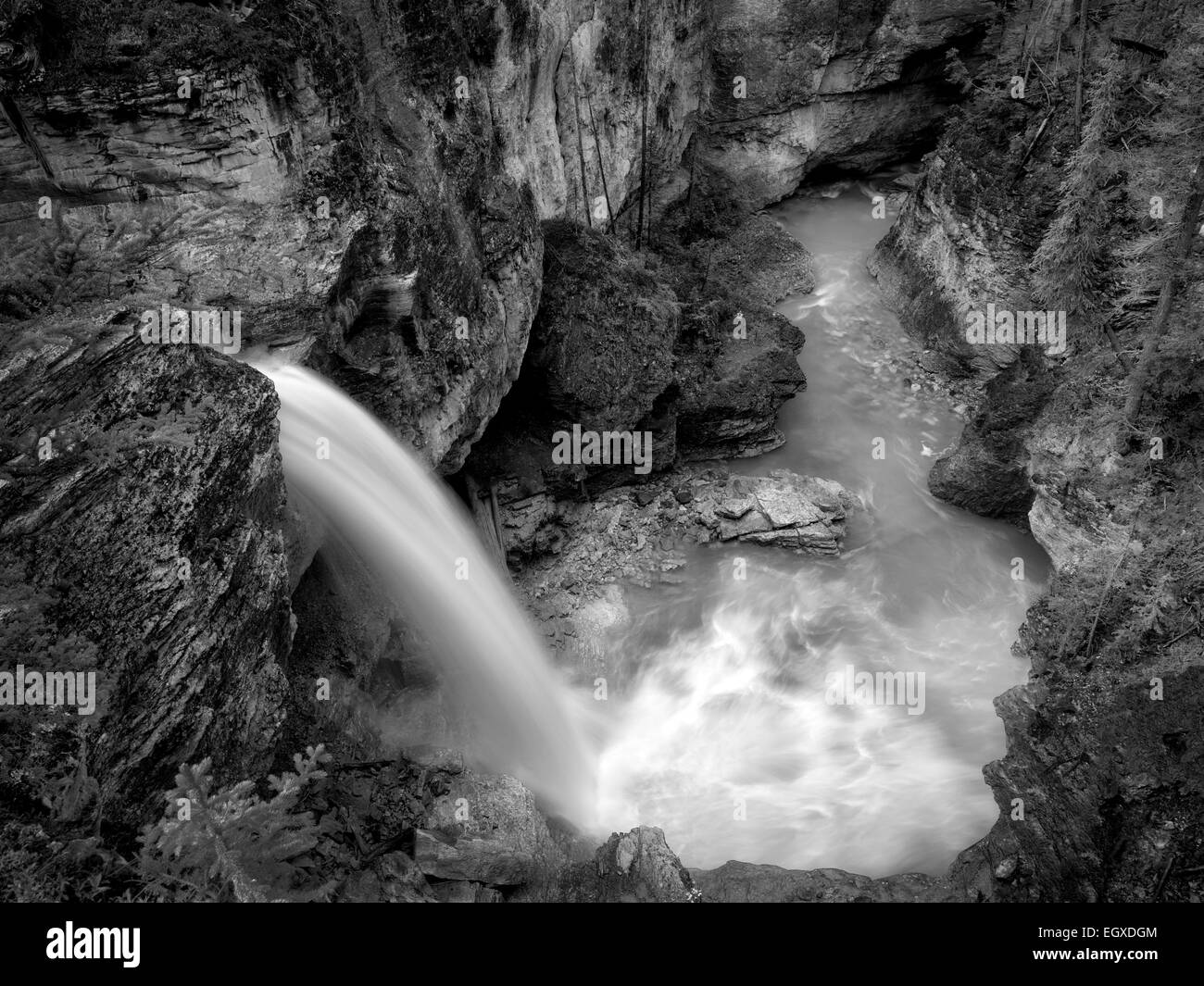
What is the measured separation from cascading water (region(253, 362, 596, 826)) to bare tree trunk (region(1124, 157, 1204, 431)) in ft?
36.5

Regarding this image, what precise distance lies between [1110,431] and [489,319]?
1142 cm

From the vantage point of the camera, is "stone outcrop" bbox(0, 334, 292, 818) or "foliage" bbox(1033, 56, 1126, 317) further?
"foliage" bbox(1033, 56, 1126, 317)

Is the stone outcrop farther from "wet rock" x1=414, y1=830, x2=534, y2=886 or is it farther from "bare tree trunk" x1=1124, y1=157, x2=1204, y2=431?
"bare tree trunk" x1=1124, y1=157, x2=1204, y2=431

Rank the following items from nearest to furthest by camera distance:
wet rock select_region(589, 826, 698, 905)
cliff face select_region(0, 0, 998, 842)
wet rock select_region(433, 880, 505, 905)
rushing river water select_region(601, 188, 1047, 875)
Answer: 1. cliff face select_region(0, 0, 998, 842)
2. wet rock select_region(433, 880, 505, 905)
3. wet rock select_region(589, 826, 698, 905)
4. rushing river water select_region(601, 188, 1047, 875)

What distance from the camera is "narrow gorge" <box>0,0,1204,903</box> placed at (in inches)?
313

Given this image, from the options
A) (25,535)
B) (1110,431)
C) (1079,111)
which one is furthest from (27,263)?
(1079,111)

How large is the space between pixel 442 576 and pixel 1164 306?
1289 centimetres

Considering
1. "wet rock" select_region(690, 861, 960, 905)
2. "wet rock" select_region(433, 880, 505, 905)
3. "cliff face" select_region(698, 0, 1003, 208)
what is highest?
"cliff face" select_region(698, 0, 1003, 208)

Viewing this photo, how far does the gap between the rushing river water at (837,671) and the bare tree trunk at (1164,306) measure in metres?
4.53

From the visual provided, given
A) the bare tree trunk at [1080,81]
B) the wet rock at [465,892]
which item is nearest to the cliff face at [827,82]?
the bare tree trunk at [1080,81]

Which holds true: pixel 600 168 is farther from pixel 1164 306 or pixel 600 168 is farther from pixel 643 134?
pixel 1164 306

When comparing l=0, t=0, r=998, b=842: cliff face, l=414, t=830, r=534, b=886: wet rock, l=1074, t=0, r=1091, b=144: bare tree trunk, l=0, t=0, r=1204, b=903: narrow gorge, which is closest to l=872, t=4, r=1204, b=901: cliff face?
l=0, t=0, r=1204, b=903: narrow gorge

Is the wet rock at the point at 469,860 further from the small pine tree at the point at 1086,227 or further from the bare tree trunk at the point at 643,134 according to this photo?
the bare tree trunk at the point at 643,134

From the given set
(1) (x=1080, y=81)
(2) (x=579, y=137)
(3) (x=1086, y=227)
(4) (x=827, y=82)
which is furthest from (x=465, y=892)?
(4) (x=827, y=82)
